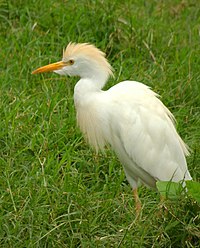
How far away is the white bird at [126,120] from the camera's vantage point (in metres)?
5.27

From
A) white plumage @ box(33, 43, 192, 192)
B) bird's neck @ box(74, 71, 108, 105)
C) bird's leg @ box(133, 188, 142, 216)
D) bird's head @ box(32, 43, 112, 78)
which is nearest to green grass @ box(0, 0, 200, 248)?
bird's leg @ box(133, 188, 142, 216)

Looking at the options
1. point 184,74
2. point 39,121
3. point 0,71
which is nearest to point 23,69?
point 0,71

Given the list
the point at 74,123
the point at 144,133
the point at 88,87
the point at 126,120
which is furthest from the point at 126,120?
the point at 74,123

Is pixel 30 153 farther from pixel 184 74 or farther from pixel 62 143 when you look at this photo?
pixel 184 74

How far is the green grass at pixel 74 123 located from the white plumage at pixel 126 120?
0.23 metres

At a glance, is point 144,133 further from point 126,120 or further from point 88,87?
point 88,87

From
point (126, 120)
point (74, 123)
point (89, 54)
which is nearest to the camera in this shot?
point (126, 120)

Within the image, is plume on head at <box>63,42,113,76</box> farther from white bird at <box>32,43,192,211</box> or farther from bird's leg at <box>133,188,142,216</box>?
bird's leg at <box>133,188,142,216</box>

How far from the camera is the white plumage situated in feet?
17.3

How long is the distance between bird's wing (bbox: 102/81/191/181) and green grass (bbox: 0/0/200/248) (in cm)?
23

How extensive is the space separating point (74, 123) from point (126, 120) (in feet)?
2.85

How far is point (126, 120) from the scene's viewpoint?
17.1 ft

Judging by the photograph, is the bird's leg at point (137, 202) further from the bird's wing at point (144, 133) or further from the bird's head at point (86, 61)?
the bird's head at point (86, 61)

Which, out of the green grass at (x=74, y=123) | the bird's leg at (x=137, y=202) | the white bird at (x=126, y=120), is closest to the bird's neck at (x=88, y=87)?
the white bird at (x=126, y=120)
